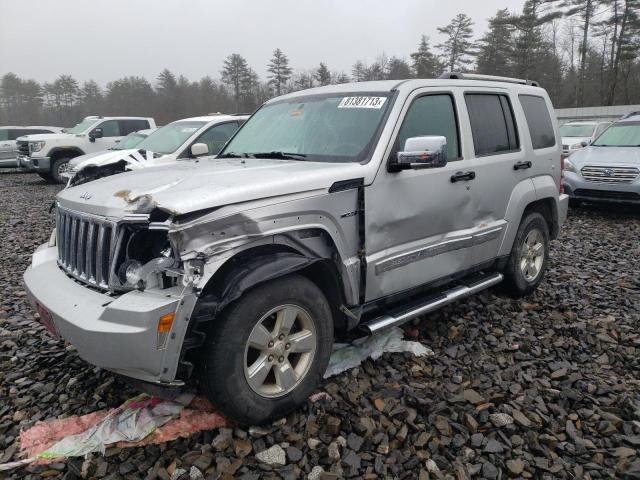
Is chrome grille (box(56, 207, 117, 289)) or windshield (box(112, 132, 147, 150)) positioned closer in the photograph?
chrome grille (box(56, 207, 117, 289))

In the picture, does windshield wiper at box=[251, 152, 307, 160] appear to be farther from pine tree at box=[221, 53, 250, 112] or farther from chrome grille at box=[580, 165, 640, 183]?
pine tree at box=[221, 53, 250, 112]

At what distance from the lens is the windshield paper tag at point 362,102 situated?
349 centimetres

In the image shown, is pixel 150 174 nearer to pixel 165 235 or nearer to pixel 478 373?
pixel 165 235

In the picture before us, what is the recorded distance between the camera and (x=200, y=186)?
259 centimetres

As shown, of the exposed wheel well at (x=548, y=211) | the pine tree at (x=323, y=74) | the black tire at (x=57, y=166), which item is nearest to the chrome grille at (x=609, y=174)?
the exposed wheel well at (x=548, y=211)

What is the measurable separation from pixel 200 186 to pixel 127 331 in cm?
84

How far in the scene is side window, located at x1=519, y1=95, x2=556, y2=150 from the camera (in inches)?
185

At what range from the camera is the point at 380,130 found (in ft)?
10.8

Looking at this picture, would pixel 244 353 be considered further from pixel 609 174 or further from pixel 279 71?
pixel 279 71

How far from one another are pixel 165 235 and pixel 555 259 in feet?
17.2

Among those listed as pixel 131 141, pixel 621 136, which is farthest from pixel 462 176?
pixel 131 141

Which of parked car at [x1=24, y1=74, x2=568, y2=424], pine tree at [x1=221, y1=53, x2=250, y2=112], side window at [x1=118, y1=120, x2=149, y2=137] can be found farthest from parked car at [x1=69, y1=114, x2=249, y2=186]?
pine tree at [x1=221, y1=53, x2=250, y2=112]

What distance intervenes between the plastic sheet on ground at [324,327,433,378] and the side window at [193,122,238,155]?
18.6ft

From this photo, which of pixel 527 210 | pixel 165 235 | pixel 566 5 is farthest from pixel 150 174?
pixel 566 5
